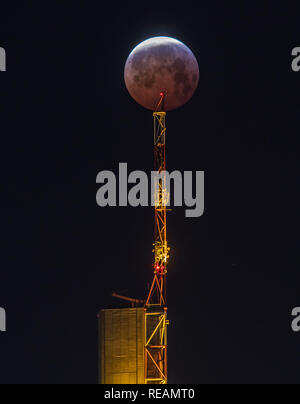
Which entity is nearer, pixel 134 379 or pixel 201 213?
pixel 134 379

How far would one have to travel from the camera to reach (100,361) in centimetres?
4831

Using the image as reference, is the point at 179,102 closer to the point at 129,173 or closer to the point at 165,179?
the point at 165,179

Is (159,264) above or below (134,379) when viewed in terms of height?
above

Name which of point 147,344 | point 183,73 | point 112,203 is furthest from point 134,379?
point 183,73

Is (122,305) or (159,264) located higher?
(159,264)

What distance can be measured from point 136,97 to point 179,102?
3.20 m

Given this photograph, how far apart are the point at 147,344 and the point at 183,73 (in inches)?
767

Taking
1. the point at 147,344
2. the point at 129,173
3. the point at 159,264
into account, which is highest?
the point at 129,173

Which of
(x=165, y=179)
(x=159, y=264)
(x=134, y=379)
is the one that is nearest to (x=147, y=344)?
(x=134, y=379)
